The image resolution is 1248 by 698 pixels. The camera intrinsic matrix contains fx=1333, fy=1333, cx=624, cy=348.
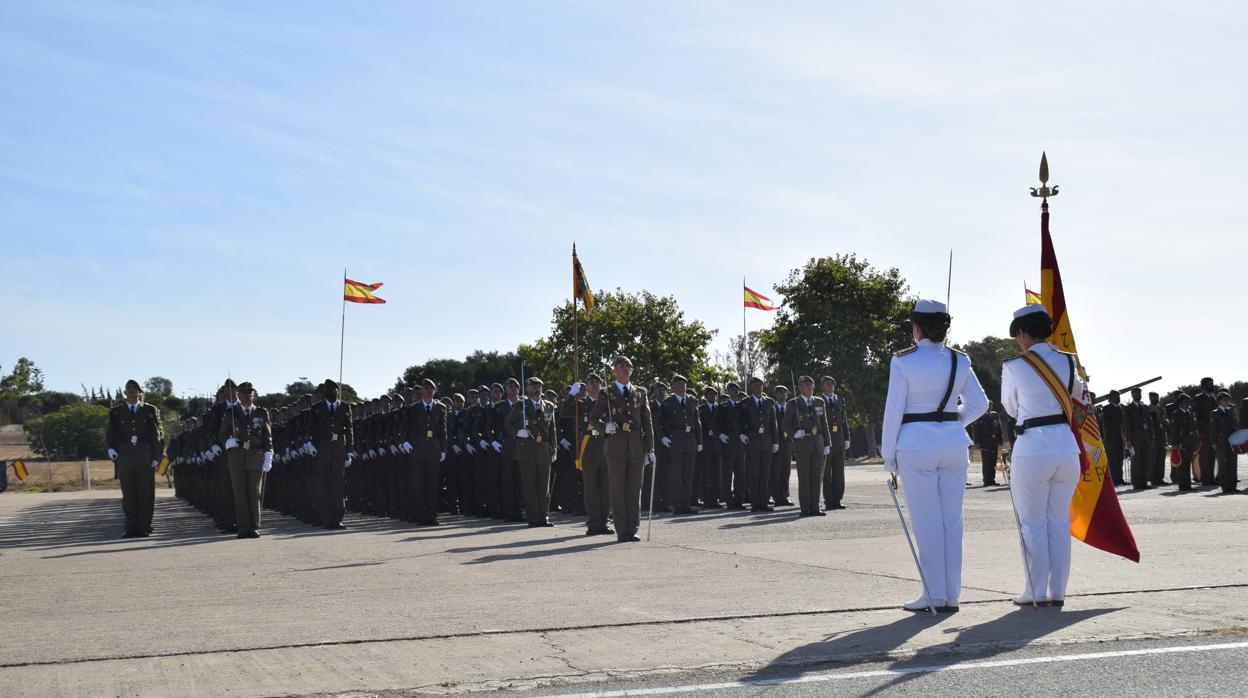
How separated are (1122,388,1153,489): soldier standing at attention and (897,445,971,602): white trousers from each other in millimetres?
19328

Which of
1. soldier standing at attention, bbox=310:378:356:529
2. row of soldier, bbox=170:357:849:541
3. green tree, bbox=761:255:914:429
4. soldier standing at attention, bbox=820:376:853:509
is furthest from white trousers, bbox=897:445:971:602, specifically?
green tree, bbox=761:255:914:429

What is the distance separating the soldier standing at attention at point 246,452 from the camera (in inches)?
734

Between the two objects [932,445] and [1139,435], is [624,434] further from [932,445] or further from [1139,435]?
[1139,435]

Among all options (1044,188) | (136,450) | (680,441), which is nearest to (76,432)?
(136,450)

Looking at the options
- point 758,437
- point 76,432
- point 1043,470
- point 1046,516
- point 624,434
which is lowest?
point 1046,516

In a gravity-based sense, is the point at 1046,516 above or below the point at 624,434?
below

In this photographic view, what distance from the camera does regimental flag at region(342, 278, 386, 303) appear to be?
1116 inches

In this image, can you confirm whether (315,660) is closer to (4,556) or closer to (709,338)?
(4,556)

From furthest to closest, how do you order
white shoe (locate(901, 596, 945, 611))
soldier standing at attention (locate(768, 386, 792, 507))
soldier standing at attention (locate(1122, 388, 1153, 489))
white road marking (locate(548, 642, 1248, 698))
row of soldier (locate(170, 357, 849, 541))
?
soldier standing at attention (locate(1122, 388, 1153, 489)), soldier standing at attention (locate(768, 386, 792, 507)), row of soldier (locate(170, 357, 849, 541)), white shoe (locate(901, 596, 945, 611)), white road marking (locate(548, 642, 1248, 698))

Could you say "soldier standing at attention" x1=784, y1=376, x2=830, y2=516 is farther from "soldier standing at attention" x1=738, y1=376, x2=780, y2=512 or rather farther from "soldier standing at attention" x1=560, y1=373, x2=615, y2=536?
"soldier standing at attention" x1=560, y1=373, x2=615, y2=536

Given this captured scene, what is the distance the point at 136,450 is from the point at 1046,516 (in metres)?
14.1

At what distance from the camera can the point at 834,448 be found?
21750mm

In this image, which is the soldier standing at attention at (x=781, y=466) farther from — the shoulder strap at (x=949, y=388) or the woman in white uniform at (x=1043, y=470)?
the shoulder strap at (x=949, y=388)

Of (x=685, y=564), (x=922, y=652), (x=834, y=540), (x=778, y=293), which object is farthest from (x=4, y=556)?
(x=778, y=293)
